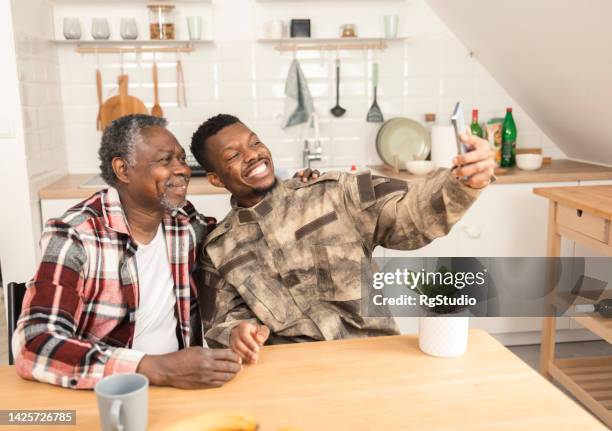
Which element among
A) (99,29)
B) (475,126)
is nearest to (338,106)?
(475,126)

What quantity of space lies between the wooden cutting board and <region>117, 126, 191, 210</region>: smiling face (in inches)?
68.9

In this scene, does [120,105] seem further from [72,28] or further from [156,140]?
[156,140]

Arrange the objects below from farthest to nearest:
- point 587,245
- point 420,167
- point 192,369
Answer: point 420,167
point 587,245
point 192,369

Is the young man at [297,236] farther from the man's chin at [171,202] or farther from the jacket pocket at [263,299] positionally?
the man's chin at [171,202]

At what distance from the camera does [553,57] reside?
106 inches

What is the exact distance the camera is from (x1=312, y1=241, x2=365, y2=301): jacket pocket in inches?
64.7

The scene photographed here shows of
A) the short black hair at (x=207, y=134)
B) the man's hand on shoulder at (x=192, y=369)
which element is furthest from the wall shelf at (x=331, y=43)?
the man's hand on shoulder at (x=192, y=369)

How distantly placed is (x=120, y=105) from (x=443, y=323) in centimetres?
247

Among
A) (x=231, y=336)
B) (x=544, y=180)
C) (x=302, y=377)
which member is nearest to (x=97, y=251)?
(x=231, y=336)

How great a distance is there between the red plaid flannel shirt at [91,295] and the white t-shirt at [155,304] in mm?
21

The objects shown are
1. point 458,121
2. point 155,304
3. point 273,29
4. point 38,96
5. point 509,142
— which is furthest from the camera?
point 509,142

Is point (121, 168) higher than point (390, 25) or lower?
lower

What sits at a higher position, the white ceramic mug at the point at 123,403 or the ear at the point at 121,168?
the ear at the point at 121,168

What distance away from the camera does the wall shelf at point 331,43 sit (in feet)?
10.7
